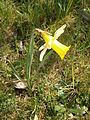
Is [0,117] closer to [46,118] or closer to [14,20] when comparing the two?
[46,118]

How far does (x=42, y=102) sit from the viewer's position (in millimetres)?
1993

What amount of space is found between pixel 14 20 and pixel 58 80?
711mm

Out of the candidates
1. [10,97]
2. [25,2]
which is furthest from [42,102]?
[25,2]

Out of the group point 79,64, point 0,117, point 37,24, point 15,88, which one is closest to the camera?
point 0,117

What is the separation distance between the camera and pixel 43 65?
86.0 inches

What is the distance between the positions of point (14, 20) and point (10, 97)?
76cm

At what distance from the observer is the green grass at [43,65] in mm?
1960

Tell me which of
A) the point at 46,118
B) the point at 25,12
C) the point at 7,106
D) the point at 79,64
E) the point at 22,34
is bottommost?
the point at 46,118

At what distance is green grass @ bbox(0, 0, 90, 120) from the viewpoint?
1960 millimetres

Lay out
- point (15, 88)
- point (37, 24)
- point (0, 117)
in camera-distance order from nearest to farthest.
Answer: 1. point (0, 117)
2. point (15, 88)
3. point (37, 24)

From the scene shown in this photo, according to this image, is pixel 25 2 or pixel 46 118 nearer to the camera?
pixel 46 118

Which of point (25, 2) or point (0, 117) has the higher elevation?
point (25, 2)

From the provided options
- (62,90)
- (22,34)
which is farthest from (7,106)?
(22,34)

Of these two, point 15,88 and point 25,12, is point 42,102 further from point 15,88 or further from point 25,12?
point 25,12
